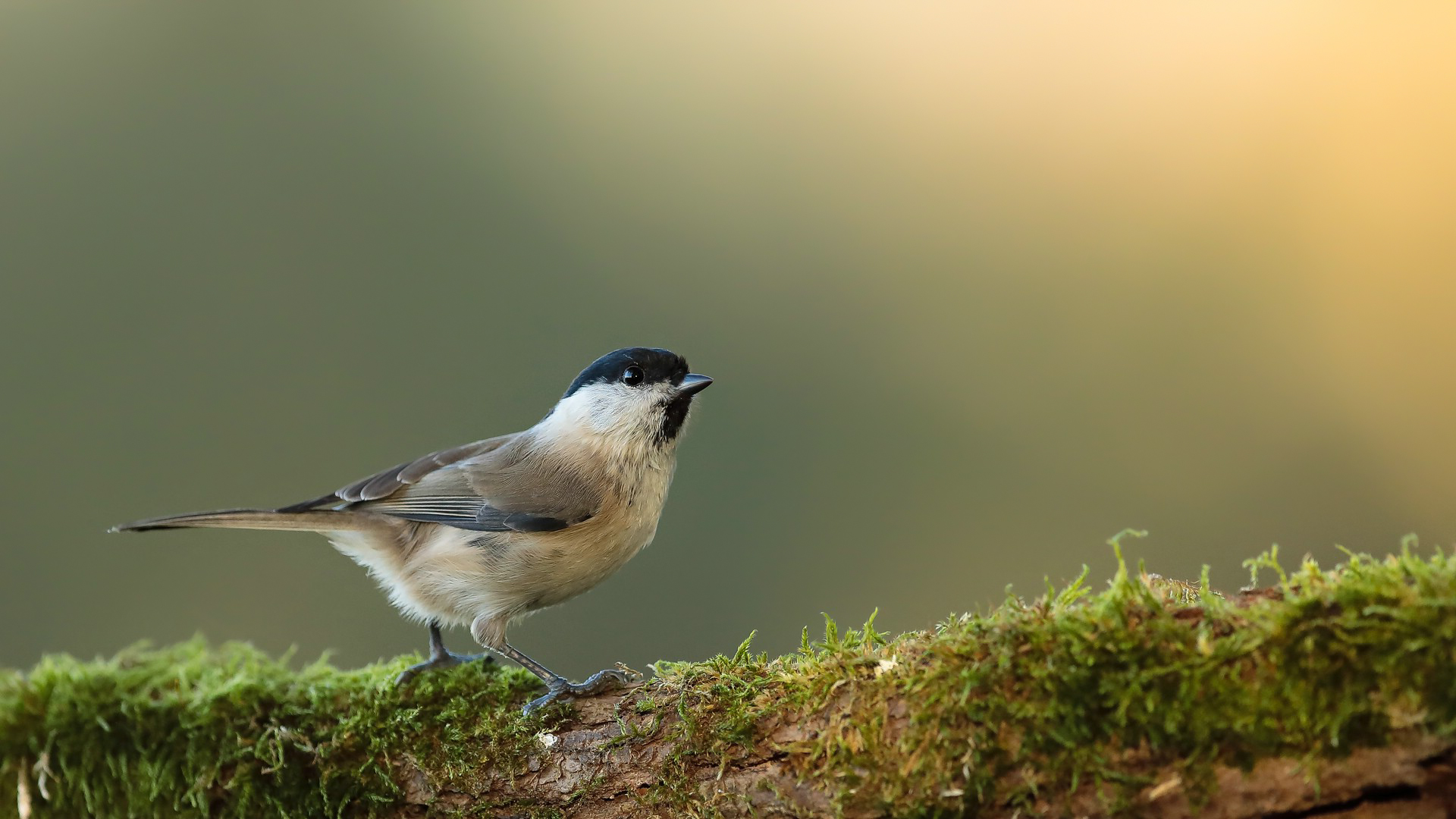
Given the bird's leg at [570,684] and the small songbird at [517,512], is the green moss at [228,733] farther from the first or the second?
the small songbird at [517,512]

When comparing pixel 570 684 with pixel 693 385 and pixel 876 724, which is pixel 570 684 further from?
pixel 693 385

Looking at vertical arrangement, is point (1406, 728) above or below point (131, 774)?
above

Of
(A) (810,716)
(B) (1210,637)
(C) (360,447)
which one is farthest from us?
(C) (360,447)

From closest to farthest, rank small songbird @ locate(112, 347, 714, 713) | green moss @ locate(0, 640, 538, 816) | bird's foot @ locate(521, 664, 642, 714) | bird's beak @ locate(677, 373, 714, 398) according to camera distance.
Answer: green moss @ locate(0, 640, 538, 816) → bird's foot @ locate(521, 664, 642, 714) → small songbird @ locate(112, 347, 714, 713) → bird's beak @ locate(677, 373, 714, 398)

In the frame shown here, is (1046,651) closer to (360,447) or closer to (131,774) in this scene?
(131,774)

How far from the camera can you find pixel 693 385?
3.12 m

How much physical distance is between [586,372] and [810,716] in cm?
169

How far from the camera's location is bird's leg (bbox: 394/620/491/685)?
2389 mm

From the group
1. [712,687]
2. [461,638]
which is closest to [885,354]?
[461,638]

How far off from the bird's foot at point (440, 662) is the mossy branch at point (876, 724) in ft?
0.18

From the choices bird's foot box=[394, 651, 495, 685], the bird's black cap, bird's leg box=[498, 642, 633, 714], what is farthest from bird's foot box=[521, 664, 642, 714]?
the bird's black cap

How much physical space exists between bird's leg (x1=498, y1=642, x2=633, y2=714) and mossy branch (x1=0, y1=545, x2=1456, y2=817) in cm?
4

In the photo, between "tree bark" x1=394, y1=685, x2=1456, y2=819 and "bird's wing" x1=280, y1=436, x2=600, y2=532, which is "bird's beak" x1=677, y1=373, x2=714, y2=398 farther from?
"tree bark" x1=394, y1=685, x2=1456, y2=819

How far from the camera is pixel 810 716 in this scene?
1.93 meters
